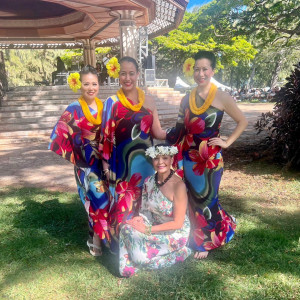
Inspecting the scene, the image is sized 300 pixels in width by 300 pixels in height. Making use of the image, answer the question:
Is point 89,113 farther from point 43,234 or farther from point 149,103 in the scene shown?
point 43,234

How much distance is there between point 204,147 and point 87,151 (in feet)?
3.67

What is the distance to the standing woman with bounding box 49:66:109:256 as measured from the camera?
2.99 metres

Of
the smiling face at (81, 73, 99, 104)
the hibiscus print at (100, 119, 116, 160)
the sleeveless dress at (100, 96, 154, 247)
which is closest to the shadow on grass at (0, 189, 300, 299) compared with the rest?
the sleeveless dress at (100, 96, 154, 247)

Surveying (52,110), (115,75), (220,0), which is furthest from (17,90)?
(115,75)

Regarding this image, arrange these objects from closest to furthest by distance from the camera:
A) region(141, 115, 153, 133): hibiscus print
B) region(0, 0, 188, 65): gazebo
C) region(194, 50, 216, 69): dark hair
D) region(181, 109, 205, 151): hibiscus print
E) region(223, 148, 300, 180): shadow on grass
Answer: region(194, 50, 216, 69): dark hair < region(181, 109, 205, 151): hibiscus print < region(141, 115, 153, 133): hibiscus print < region(223, 148, 300, 180): shadow on grass < region(0, 0, 188, 65): gazebo

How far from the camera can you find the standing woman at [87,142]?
2.99 m

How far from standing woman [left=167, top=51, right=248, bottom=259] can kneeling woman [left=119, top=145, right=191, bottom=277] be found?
0.22 m

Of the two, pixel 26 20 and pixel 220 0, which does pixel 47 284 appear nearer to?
pixel 220 0

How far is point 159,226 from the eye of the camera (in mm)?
2730

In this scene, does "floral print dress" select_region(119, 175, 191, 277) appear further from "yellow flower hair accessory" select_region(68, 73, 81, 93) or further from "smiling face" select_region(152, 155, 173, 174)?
"yellow flower hair accessory" select_region(68, 73, 81, 93)

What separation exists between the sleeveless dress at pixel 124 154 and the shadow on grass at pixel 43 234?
581 mm

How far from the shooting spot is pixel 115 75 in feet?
10.1

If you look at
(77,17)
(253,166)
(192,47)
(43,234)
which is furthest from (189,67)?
(192,47)

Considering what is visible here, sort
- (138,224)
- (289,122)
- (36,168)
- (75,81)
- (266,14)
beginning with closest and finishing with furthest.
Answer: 1. (138,224)
2. (75,81)
3. (289,122)
4. (36,168)
5. (266,14)
